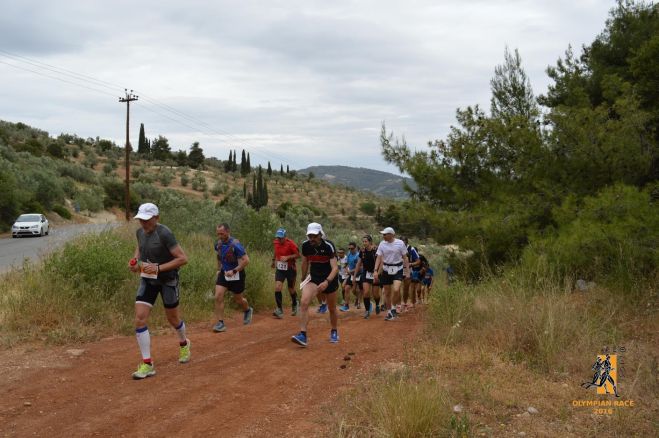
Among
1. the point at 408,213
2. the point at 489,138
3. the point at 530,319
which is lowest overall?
the point at 530,319

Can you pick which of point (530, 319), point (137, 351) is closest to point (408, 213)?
point (530, 319)

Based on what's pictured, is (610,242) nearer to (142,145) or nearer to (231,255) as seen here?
(231,255)

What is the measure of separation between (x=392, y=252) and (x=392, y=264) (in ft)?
0.92

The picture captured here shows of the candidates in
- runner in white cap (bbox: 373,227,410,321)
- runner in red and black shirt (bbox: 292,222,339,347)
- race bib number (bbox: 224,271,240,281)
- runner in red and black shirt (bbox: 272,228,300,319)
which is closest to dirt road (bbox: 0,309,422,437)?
runner in red and black shirt (bbox: 292,222,339,347)

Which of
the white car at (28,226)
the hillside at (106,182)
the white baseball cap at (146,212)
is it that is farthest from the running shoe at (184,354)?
the hillside at (106,182)

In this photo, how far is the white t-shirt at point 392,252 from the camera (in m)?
11.7

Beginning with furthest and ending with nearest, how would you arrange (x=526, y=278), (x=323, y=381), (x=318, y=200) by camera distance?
(x=318, y=200) < (x=526, y=278) < (x=323, y=381)

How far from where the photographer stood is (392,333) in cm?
1001

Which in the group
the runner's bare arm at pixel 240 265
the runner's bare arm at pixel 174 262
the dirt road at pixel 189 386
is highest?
the runner's bare arm at pixel 174 262

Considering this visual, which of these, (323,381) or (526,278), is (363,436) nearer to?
(323,381)

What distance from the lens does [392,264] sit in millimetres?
11875

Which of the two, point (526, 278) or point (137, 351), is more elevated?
point (526, 278)

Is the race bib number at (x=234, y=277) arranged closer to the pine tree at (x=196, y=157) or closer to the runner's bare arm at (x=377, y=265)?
the runner's bare arm at (x=377, y=265)

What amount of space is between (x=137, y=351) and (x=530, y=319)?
18.4 ft
